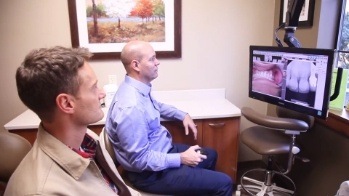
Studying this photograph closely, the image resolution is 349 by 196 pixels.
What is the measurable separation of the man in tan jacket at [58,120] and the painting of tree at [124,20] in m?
1.26

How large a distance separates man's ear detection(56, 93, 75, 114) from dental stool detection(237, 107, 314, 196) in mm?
1097

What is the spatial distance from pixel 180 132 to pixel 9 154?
1110 mm

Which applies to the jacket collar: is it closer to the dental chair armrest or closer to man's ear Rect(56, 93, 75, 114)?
man's ear Rect(56, 93, 75, 114)

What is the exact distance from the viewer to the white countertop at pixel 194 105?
179 cm

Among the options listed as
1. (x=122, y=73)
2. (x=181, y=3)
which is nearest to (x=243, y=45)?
(x=181, y=3)

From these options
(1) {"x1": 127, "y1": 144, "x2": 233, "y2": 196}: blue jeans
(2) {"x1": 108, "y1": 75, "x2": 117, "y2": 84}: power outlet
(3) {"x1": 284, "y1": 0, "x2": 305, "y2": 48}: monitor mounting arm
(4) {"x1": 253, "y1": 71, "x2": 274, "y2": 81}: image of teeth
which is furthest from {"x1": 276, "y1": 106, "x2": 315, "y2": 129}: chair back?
(2) {"x1": 108, "y1": 75, "x2": 117, "y2": 84}: power outlet

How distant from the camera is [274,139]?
5.96 ft

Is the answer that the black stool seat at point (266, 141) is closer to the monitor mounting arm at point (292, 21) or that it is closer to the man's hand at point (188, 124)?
the man's hand at point (188, 124)

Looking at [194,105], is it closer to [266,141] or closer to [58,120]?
[266,141]

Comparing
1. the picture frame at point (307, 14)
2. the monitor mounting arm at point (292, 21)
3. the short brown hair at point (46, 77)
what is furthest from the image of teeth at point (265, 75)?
the short brown hair at point (46, 77)

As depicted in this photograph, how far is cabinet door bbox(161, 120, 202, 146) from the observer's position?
1.92m

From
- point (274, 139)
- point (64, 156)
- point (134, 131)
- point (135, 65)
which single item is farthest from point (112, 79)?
point (64, 156)

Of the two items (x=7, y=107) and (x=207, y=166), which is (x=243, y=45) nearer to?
(x=207, y=166)

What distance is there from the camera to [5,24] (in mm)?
2006
